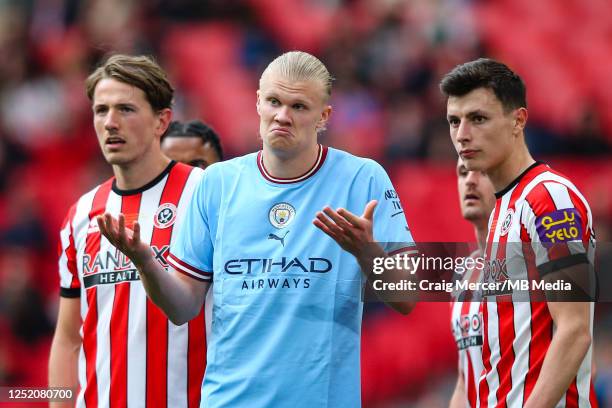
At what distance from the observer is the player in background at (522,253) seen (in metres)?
3.55

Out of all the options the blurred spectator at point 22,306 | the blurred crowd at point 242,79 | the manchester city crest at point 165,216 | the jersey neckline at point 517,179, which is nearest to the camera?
the jersey neckline at point 517,179

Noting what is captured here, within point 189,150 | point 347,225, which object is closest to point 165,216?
point 189,150

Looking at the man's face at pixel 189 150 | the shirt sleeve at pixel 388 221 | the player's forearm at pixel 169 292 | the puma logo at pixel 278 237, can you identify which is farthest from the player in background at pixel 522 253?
the man's face at pixel 189 150

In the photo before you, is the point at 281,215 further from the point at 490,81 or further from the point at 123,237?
the point at 490,81

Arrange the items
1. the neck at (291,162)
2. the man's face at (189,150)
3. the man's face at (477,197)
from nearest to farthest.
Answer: the neck at (291,162), the man's face at (477,197), the man's face at (189,150)

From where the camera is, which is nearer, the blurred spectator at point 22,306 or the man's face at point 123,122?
the man's face at point 123,122

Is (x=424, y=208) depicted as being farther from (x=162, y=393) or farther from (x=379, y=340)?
(x=162, y=393)

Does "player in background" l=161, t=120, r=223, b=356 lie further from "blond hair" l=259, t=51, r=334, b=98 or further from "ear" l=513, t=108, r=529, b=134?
"ear" l=513, t=108, r=529, b=134

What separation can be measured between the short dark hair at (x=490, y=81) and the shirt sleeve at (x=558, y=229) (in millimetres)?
500

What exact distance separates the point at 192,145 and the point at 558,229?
2318mm

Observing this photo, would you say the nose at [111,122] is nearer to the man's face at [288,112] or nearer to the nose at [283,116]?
the man's face at [288,112]

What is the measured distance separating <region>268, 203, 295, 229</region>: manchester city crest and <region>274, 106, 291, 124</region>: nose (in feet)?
0.99

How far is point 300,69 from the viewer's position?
12.5 feet

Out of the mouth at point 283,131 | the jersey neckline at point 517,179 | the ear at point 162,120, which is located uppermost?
the ear at point 162,120
